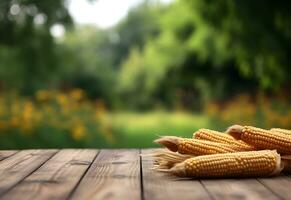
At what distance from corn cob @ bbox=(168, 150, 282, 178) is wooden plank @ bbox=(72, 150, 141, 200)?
0.18 meters

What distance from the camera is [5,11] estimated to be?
335 inches

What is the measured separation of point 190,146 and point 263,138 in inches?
10.6

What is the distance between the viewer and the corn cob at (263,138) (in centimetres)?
213

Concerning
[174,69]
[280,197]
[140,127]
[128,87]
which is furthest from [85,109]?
[128,87]

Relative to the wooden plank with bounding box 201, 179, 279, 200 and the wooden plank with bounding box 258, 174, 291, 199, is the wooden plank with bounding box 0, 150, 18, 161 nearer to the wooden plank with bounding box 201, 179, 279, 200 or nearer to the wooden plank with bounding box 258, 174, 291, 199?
the wooden plank with bounding box 201, 179, 279, 200

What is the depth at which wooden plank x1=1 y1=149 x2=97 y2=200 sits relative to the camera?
169cm

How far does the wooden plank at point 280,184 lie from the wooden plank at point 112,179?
0.40 metres

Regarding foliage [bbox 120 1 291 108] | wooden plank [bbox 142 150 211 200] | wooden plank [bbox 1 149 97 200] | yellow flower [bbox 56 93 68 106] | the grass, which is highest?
foliage [bbox 120 1 291 108]

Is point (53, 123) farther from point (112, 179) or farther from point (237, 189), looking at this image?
point (237, 189)

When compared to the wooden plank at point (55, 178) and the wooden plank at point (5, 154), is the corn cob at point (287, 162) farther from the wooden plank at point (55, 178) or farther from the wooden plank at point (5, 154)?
the wooden plank at point (5, 154)

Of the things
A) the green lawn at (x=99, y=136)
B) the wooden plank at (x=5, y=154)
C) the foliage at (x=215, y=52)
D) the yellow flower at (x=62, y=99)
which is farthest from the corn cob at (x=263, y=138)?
the foliage at (x=215, y=52)

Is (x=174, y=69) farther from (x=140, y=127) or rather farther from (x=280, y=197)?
(x=280, y=197)

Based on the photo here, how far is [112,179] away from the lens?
1934 millimetres

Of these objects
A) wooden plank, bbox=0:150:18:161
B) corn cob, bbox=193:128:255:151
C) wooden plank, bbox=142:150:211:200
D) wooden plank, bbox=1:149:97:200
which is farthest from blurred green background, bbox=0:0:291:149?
wooden plank, bbox=142:150:211:200
